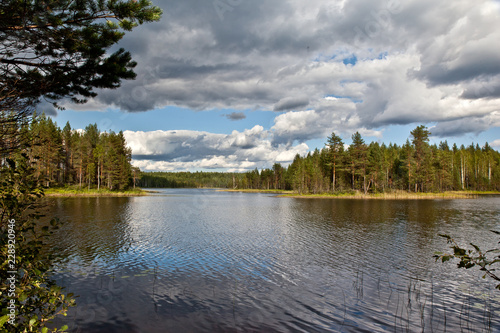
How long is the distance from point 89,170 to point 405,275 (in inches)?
3556

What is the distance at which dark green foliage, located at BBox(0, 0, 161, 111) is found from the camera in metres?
6.46

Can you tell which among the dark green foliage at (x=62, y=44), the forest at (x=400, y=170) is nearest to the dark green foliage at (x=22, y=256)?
the dark green foliage at (x=62, y=44)

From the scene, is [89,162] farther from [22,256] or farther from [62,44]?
[22,256]

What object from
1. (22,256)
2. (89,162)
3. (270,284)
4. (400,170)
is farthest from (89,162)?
(400,170)

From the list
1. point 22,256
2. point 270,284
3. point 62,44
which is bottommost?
point 270,284

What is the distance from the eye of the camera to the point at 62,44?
24.7 ft

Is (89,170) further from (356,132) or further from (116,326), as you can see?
(116,326)

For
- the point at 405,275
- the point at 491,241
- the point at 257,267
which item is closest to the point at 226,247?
the point at 257,267

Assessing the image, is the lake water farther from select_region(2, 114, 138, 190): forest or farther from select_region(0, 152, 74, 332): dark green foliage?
select_region(2, 114, 138, 190): forest

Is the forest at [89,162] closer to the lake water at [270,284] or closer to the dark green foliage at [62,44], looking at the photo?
the lake water at [270,284]

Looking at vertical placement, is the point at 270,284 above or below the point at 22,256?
below

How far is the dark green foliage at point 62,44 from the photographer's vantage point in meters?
6.46

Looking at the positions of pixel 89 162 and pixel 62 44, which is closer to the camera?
pixel 62 44

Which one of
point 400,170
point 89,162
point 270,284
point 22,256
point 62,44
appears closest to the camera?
point 22,256
